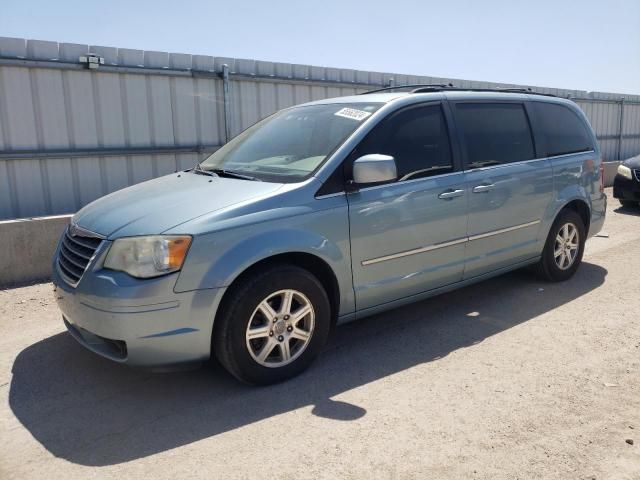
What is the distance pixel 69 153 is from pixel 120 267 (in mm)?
4106

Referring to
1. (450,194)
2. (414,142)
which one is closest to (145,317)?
(414,142)

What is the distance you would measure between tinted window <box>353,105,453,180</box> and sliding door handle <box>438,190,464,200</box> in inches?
6.7

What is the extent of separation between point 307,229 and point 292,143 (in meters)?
0.99

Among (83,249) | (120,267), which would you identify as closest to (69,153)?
(83,249)

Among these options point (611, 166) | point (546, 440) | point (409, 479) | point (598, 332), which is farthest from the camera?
point (611, 166)

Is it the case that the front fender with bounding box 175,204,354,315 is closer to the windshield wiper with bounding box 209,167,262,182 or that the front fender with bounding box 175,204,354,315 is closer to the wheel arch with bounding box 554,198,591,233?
the windshield wiper with bounding box 209,167,262,182

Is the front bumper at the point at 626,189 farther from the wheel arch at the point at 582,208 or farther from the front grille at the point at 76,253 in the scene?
the front grille at the point at 76,253

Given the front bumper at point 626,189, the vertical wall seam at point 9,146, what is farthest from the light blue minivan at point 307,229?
the front bumper at point 626,189

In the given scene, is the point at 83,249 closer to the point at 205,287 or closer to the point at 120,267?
the point at 120,267

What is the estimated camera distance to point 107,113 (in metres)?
7.01

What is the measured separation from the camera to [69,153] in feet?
22.1

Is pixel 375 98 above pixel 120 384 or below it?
above

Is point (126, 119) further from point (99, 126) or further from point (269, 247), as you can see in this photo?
point (269, 247)

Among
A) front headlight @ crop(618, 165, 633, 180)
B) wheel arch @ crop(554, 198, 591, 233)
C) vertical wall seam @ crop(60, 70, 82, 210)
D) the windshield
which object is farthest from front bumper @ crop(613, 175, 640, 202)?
vertical wall seam @ crop(60, 70, 82, 210)
